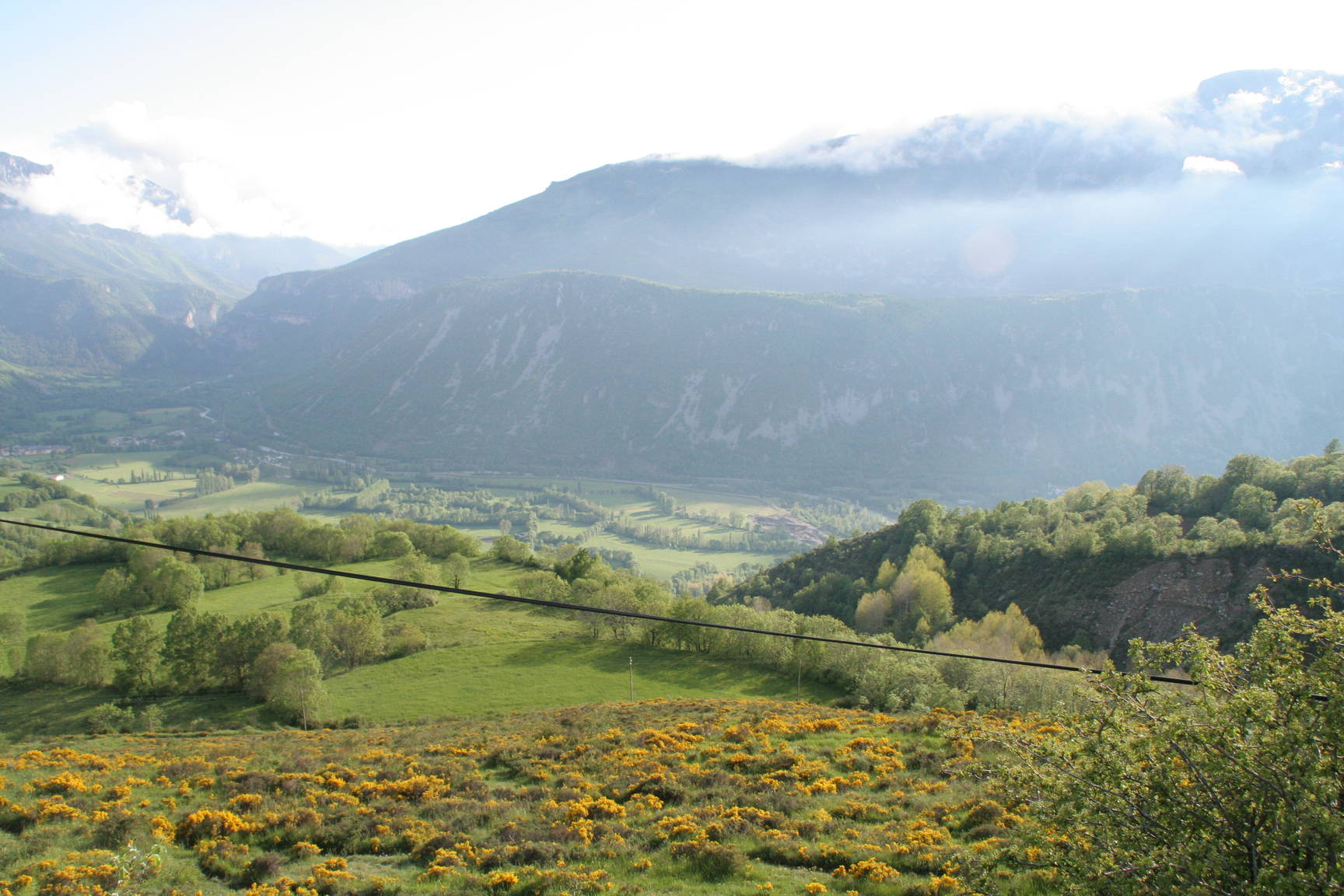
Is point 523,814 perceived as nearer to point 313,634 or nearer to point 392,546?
point 313,634

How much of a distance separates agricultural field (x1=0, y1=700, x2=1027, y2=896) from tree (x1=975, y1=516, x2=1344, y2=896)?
1.15m

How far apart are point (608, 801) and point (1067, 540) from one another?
60323 millimetres

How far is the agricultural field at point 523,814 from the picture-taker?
16234mm

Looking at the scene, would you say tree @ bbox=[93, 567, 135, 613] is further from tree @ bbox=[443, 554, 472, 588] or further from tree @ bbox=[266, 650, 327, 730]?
tree @ bbox=[266, 650, 327, 730]

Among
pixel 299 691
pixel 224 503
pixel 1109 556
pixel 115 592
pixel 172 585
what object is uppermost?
pixel 1109 556

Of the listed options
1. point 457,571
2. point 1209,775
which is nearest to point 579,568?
point 457,571

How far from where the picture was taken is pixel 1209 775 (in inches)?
332

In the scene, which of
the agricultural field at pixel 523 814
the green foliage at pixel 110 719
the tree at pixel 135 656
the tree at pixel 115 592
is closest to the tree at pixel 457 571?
the tree at pixel 115 592

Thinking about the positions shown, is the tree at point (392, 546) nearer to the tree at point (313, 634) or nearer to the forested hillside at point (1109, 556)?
the tree at point (313, 634)

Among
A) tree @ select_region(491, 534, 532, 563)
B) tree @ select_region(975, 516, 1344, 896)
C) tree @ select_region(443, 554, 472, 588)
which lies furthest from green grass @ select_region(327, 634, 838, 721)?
tree @ select_region(975, 516, 1344, 896)

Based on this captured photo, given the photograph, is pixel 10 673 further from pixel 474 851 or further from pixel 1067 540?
pixel 1067 540

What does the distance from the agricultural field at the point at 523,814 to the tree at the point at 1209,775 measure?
1.15m

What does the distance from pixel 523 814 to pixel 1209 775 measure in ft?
59.2

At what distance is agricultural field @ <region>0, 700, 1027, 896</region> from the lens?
16234 millimetres
